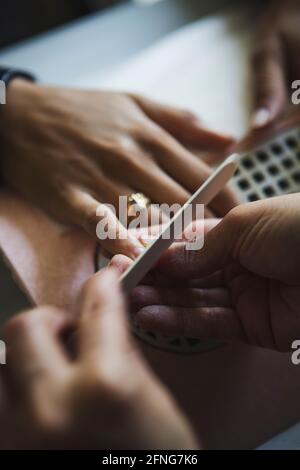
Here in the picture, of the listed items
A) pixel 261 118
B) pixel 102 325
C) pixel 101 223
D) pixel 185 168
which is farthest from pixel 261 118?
pixel 102 325

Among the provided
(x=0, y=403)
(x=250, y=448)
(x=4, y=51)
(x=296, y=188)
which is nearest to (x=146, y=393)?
(x=0, y=403)

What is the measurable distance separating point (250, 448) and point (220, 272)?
146 millimetres

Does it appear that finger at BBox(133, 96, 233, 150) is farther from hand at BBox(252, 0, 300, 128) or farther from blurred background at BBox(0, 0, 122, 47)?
blurred background at BBox(0, 0, 122, 47)

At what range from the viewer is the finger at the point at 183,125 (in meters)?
0.48

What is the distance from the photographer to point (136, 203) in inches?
17.3

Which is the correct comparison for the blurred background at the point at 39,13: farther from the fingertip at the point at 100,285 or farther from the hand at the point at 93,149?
the fingertip at the point at 100,285

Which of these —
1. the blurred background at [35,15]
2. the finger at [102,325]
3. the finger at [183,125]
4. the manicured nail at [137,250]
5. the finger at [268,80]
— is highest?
the blurred background at [35,15]

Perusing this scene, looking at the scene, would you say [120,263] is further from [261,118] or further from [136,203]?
[261,118]

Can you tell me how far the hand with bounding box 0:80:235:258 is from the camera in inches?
17.5

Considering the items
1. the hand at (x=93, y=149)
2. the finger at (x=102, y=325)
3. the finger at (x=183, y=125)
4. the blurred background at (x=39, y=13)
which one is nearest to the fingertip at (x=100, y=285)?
the finger at (x=102, y=325)

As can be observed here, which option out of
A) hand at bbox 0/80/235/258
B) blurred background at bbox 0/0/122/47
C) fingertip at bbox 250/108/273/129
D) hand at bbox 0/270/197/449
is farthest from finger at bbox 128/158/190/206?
blurred background at bbox 0/0/122/47

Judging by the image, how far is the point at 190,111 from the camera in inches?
19.9

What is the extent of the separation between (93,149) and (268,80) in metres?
0.22

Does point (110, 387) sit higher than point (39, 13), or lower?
lower
